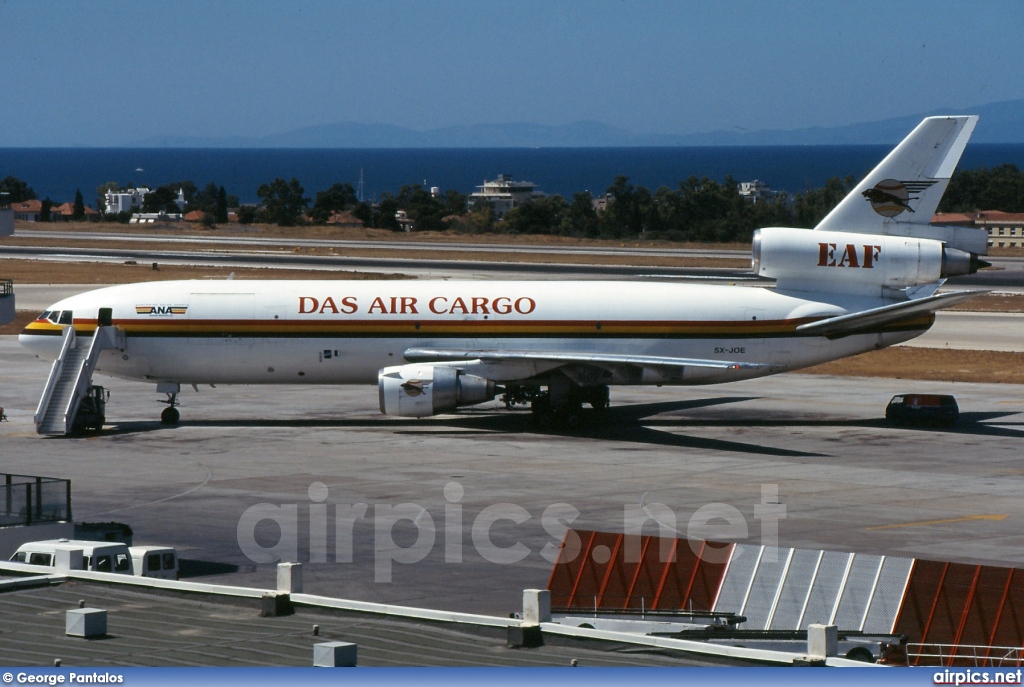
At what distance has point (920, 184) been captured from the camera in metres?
56.9

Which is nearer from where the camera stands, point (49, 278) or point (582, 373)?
point (582, 373)

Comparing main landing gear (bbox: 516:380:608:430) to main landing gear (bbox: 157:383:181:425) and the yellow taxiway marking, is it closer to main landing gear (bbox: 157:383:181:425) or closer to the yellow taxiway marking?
main landing gear (bbox: 157:383:181:425)

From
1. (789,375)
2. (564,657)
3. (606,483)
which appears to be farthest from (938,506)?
(789,375)

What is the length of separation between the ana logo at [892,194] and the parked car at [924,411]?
24.4ft

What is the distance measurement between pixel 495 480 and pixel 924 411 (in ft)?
66.9

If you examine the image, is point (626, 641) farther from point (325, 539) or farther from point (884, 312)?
point (884, 312)

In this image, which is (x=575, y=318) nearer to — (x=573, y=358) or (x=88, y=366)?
(x=573, y=358)

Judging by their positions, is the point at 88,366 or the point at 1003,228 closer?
the point at 88,366

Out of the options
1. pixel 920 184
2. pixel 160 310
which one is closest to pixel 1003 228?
pixel 920 184

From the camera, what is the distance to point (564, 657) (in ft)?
62.3

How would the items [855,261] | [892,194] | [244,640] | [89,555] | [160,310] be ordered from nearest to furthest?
1. [244,640]
2. [89,555]
3. [160,310]
4. [855,261]
5. [892,194]

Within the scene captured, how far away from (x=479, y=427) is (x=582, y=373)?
4.89 metres

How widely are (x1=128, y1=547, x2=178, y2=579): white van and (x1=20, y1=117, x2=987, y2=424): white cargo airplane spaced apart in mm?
24448

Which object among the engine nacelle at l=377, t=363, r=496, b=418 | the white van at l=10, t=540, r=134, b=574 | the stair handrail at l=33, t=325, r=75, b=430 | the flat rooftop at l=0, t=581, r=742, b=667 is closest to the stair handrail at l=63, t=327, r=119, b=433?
the stair handrail at l=33, t=325, r=75, b=430
